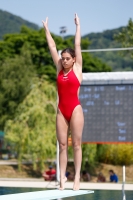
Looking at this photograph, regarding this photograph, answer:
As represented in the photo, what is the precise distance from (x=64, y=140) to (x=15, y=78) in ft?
62.7

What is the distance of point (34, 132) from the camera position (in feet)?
60.6

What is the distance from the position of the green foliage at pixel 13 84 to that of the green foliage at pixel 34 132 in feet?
15.3

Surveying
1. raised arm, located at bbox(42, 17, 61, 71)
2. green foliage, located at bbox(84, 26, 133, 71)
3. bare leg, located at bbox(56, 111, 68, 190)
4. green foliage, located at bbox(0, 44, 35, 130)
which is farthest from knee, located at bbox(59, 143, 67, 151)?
green foliage, located at bbox(84, 26, 133, 71)

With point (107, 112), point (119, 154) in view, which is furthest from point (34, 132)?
point (107, 112)

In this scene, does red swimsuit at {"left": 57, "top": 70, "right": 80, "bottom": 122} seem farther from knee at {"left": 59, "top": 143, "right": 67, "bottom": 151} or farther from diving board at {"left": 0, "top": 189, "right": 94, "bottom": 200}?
diving board at {"left": 0, "top": 189, "right": 94, "bottom": 200}

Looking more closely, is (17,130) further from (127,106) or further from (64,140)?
(64,140)

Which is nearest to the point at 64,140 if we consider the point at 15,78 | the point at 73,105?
the point at 73,105

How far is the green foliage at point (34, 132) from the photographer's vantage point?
1827cm

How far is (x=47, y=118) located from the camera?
61.9ft

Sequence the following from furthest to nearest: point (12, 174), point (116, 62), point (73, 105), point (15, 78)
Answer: point (116, 62) → point (15, 78) → point (12, 174) → point (73, 105)

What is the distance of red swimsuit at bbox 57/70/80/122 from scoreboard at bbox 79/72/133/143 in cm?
821

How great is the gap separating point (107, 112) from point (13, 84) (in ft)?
35.5

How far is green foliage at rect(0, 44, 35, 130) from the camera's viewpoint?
952 inches

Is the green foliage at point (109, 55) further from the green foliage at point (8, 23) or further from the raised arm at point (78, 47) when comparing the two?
the raised arm at point (78, 47)
